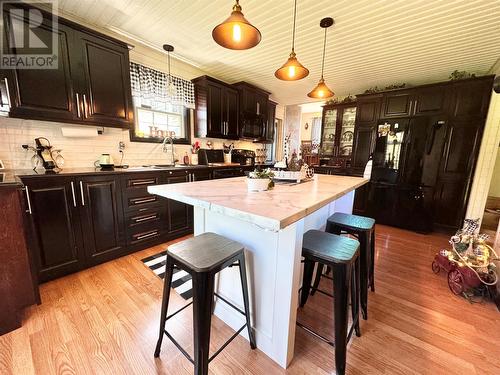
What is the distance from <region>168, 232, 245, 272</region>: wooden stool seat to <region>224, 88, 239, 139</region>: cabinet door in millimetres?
2843

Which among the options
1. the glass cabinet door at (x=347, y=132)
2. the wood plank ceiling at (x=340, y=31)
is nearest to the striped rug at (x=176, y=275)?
the wood plank ceiling at (x=340, y=31)

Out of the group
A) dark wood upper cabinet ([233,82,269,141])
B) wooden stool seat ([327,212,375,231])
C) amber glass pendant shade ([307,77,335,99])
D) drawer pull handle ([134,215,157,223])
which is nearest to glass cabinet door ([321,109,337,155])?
dark wood upper cabinet ([233,82,269,141])

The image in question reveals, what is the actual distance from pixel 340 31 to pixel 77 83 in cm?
287

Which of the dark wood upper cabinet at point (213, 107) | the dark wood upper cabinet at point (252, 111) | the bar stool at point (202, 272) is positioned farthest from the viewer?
the dark wood upper cabinet at point (252, 111)

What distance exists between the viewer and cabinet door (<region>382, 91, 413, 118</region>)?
334cm

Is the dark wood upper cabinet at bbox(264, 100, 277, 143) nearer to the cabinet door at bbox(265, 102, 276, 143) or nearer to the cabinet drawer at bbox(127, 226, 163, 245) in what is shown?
the cabinet door at bbox(265, 102, 276, 143)

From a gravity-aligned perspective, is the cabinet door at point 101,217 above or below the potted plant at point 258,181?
below

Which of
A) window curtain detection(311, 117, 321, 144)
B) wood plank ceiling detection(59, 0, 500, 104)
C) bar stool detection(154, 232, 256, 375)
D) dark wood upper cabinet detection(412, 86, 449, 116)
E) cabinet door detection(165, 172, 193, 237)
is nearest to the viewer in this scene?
bar stool detection(154, 232, 256, 375)

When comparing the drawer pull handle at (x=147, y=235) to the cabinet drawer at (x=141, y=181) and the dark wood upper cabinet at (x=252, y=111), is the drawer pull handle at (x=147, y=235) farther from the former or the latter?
the dark wood upper cabinet at (x=252, y=111)

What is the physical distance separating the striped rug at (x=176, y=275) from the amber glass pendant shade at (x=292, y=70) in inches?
82.7

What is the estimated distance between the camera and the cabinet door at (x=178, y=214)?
8.68 ft

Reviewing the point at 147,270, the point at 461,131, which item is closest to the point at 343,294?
the point at 147,270

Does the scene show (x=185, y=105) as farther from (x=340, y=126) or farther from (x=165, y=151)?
(x=340, y=126)

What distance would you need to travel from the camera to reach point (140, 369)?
1135mm
